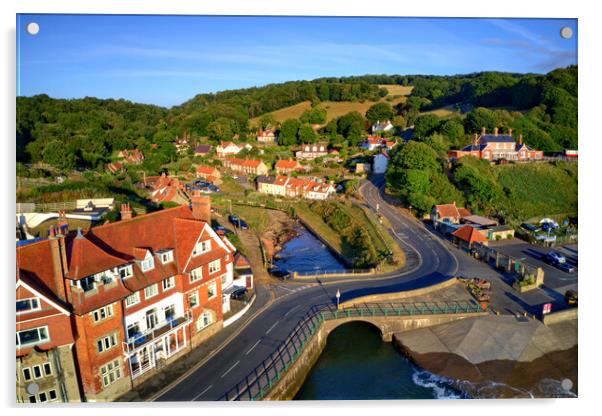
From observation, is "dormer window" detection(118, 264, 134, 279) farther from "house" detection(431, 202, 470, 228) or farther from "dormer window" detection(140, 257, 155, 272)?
"house" detection(431, 202, 470, 228)

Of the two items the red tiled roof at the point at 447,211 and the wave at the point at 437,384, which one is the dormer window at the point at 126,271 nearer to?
the wave at the point at 437,384

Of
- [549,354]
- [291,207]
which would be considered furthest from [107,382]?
[291,207]

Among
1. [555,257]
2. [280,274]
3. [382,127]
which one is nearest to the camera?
[280,274]

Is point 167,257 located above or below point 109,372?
above

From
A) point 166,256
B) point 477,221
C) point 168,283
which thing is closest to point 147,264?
point 166,256

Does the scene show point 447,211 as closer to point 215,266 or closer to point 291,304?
point 291,304

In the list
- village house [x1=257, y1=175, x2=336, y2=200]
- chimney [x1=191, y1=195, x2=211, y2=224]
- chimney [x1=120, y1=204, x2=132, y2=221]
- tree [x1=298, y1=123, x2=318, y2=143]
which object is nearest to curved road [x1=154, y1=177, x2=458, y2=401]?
chimney [x1=191, y1=195, x2=211, y2=224]

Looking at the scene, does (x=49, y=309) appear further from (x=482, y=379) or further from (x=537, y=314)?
(x=537, y=314)
